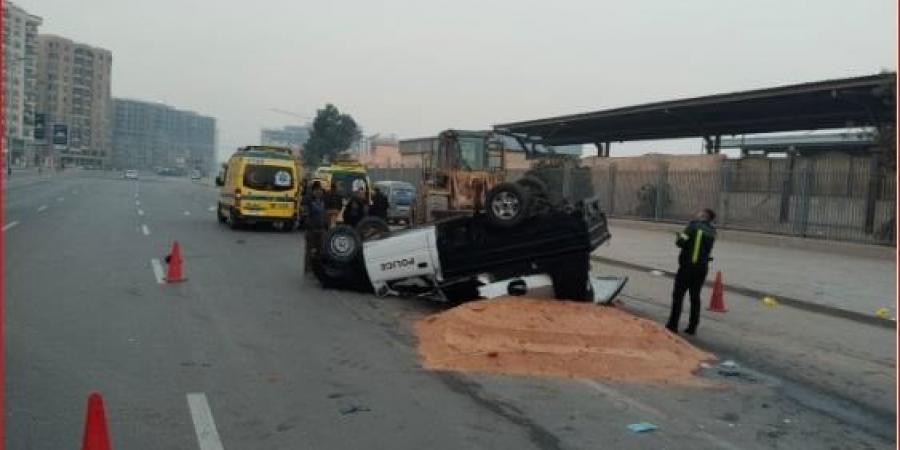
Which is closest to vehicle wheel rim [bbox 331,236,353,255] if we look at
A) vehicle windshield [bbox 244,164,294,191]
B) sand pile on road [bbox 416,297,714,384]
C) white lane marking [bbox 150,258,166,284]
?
white lane marking [bbox 150,258,166,284]

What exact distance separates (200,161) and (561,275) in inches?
6742

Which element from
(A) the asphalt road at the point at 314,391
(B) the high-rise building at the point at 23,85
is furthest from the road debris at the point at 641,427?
(B) the high-rise building at the point at 23,85

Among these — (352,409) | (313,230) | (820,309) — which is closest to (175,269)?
(313,230)

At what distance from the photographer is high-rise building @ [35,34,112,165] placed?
13975 centimetres

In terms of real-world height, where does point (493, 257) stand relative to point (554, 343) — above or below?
above

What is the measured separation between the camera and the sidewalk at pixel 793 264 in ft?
Answer: 47.8

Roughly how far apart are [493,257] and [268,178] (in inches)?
573

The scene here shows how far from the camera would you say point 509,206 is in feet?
35.6

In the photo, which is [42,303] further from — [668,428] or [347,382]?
[668,428]

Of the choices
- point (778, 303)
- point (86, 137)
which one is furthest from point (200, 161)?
point (778, 303)

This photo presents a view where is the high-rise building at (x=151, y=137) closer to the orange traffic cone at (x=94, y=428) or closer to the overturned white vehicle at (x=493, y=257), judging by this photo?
the overturned white vehicle at (x=493, y=257)

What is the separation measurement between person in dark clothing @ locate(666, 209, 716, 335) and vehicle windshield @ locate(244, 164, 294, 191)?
15.9m

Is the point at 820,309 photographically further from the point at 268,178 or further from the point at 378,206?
the point at 268,178

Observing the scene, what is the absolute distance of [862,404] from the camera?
7.27 metres
